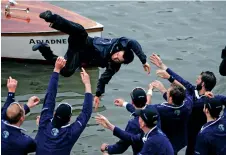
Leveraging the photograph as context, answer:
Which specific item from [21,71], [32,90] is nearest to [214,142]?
[32,90]

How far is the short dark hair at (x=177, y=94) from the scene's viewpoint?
848 centimetres

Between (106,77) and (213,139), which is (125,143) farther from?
(106,77)

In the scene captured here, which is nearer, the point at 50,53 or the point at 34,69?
the point at 50,53

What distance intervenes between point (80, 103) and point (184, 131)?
501 cm

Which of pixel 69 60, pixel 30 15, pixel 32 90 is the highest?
pixel 69 60

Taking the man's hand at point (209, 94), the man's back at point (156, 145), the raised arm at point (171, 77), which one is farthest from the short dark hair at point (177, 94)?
the man's back at point (156, 145)

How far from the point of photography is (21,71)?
1498 cm

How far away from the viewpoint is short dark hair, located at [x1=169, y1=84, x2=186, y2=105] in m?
8.48

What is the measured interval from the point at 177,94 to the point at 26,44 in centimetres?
705

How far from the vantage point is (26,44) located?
14.8 m

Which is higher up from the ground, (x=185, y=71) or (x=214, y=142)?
(x=214, y=142)

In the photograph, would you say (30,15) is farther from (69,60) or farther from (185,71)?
(69,60)

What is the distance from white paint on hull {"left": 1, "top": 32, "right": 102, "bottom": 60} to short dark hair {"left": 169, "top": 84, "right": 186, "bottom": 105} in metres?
6.40

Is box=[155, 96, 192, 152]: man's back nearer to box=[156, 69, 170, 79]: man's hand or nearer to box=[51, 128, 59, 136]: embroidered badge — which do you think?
box=[156, 69, 170, 79]: man's hand
